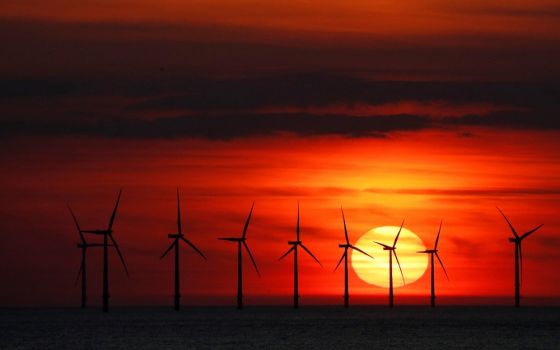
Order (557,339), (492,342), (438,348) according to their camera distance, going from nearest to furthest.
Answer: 1. (438,348)
2. (492,342)
3. (557,339)

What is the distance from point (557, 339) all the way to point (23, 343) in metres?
80.8

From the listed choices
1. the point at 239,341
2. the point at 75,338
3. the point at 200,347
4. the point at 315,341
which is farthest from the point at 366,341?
the point at 75,338

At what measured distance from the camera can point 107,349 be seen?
160 metres

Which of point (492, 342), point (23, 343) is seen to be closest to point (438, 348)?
point (492, 342)

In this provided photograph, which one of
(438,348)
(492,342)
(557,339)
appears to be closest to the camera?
(438,348)

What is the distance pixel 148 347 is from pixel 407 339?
1760 inches

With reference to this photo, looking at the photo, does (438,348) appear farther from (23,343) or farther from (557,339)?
(23,343)

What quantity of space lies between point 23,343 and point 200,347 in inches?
1297

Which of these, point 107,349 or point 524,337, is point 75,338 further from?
point 524,337

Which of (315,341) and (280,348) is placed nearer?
(280,348)

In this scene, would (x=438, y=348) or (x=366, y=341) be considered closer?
(x=438, y=348)

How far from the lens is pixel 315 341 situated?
588 feet

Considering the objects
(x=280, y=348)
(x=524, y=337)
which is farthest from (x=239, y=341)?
(x=524, y=337)

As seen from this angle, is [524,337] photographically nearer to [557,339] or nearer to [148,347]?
[557,339]
